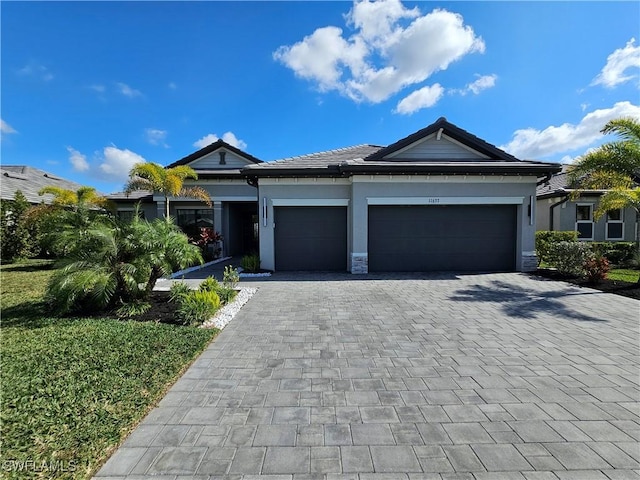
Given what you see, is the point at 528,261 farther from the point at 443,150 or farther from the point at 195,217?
the point at 195,217

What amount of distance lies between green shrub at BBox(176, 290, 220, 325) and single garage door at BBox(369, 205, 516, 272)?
22.2ft

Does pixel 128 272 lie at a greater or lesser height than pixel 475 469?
greater

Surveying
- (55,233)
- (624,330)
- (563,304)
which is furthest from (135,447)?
(563,304)

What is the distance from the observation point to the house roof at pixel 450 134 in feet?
37.1

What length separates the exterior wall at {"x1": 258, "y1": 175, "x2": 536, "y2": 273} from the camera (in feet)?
34.9

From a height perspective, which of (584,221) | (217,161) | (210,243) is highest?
(217,161)

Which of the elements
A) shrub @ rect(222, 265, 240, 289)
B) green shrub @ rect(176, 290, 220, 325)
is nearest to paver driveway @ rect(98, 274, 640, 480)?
green shrub @ rect(176, 290, 220, 325)

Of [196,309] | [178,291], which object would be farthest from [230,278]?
[196,309]

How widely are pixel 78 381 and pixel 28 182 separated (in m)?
25.5

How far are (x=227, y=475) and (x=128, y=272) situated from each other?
16.1ft

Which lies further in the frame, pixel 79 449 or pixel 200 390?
pixel 200 390

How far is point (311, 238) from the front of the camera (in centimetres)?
1136

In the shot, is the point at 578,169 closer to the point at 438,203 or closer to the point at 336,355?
A: the point at 438,203

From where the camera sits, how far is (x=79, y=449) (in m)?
2.41
